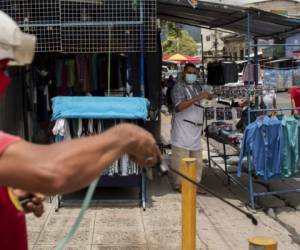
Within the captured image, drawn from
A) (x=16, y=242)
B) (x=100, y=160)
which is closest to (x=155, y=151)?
(x=100, y=160)

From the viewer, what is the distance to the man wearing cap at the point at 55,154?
140 centimetres

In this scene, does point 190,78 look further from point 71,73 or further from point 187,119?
point 71,73

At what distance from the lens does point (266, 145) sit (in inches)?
261

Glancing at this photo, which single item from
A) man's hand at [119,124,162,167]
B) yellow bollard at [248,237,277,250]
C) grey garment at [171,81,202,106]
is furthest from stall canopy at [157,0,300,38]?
man's hand at [119,124,162,167]

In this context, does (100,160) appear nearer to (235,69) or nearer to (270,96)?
(270,96)

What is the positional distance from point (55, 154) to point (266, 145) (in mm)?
5450

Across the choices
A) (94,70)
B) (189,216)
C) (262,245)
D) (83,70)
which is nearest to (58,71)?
(83,70)

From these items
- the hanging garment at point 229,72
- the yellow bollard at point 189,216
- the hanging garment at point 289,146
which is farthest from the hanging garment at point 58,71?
the yellow bollard at point 189,216

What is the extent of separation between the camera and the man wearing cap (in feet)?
4.58

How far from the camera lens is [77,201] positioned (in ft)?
22.4

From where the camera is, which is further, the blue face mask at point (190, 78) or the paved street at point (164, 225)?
the blue face mask at point (190, 78)

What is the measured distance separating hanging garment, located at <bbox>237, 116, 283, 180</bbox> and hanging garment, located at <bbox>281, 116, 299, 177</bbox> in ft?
0.22

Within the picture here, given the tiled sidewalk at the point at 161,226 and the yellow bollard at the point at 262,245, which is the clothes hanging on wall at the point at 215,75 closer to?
the tiled sidewalk at the point at 161,226

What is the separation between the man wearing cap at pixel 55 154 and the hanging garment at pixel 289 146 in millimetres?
5221
